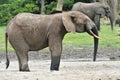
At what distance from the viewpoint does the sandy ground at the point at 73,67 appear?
38.4ft

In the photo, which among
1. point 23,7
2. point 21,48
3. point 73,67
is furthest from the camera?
point 23,7

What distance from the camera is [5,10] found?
1702 inches

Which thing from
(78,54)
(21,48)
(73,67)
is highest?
(21,48)

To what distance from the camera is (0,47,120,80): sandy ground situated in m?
11.7

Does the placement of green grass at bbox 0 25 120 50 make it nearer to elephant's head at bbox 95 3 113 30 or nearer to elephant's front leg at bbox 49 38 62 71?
elephant's head at bbox 95 3 113 30

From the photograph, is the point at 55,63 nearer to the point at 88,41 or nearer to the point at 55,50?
the point at 55,50

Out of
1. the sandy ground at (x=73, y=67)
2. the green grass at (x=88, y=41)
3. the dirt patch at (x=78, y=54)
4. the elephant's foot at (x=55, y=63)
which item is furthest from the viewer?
the green grass at (x=88, y=41)

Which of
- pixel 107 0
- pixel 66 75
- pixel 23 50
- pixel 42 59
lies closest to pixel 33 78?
pixel 66 75

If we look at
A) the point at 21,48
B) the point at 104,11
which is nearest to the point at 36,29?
the point at 21,48

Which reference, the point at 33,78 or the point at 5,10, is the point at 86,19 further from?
the point at 5,10

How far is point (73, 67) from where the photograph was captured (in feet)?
52.8

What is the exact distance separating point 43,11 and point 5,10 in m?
3.11

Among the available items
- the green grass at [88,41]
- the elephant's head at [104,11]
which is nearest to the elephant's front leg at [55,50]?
the green grass at [88,41]

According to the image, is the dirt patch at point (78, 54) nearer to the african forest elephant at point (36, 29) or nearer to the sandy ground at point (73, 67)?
the sandy ground at point (73, 67)
